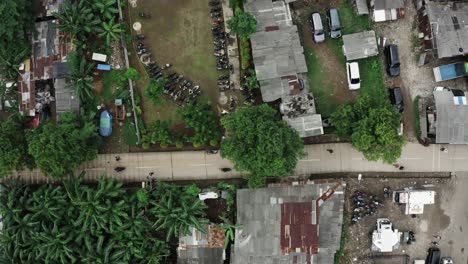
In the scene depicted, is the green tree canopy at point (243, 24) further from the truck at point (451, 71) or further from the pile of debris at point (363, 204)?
the pile of debris at point (363, 204)

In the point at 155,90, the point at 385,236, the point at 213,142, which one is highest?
the point at 155,90

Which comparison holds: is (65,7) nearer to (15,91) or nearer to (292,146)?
(15,91)

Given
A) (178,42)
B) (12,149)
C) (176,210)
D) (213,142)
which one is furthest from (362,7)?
(12,149)

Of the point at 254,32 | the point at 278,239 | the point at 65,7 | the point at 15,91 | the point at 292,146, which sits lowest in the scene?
the point at 278,239

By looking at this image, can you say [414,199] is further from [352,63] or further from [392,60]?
[352,63]

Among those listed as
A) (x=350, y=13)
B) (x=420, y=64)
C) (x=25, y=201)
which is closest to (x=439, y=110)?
(x=420, y=64)

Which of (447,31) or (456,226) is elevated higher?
(447,31)

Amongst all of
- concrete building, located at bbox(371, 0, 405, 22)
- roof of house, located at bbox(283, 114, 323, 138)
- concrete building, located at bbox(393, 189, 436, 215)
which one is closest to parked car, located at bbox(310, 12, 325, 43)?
concrete building, located at bbox(371, 0, 405, 22)

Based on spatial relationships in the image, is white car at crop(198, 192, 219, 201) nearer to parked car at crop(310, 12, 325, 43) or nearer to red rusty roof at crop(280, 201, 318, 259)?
red rusty roof at crop(280, 201, 318, 259)
